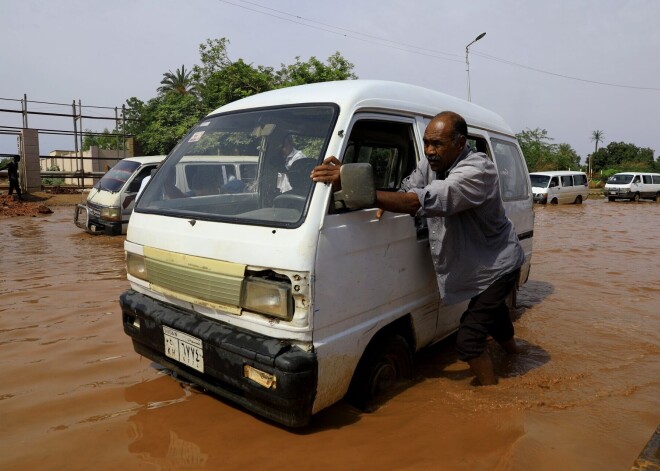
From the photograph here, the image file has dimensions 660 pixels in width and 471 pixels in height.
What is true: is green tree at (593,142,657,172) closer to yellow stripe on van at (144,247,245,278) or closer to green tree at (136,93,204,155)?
green tree at (136,93,204,155)

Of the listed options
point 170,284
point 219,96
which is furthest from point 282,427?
point 219,96

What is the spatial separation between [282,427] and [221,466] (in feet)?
1.34

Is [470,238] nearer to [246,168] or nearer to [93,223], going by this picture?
[246,168]

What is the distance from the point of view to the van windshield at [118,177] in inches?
401

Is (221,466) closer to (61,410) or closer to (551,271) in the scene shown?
(61,410)

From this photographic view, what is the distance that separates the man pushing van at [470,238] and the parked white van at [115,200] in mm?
8183

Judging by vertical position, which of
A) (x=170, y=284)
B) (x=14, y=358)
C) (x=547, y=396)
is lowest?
(x=547, y=396)

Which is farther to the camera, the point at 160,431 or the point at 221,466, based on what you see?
the point at 160,431

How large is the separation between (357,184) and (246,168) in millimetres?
1021

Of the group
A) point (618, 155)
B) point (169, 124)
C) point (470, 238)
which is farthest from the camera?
point (618, 155)

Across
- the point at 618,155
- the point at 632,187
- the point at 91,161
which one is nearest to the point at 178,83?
the point at 91,161

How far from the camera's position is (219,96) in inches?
910

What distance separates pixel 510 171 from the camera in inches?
183

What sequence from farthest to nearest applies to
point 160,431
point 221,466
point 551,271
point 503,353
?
point 551,271
point 503,353
point 160,431
point 221,466
